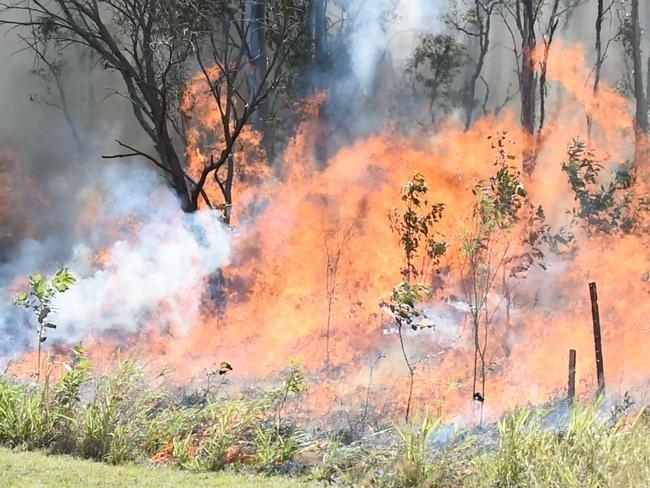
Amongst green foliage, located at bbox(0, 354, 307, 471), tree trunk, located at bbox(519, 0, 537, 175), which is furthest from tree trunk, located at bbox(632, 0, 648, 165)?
green foliage, located at bbox(0, 354, 307, 471)

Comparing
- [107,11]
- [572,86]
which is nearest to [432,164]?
[572,86]

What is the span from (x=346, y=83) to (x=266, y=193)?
192 centimetres

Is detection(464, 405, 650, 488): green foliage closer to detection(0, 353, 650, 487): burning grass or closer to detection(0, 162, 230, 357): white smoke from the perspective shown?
detection(0, 353, 650, 487): burning grass

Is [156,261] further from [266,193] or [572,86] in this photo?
[572,86]

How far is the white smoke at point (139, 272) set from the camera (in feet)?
32.8

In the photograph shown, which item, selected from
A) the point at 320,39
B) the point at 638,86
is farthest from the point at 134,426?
the point at 638,86

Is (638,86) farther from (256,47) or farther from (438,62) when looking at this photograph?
(256,47)

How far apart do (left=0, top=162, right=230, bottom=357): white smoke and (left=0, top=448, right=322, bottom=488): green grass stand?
4.63 m

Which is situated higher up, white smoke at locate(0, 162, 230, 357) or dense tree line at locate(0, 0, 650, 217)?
dense tree line at locate(0, 0, 650, 217)

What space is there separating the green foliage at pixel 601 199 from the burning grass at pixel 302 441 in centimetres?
352

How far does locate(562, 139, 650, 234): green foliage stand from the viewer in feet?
30.9

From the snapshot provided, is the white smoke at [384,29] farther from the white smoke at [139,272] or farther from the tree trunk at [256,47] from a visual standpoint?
the white smoke at [139,272]

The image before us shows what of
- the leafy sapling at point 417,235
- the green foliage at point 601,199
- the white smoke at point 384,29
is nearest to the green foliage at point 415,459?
the leafy sapling at point 417,235

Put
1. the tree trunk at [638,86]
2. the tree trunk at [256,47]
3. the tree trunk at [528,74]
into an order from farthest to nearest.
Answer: the tree trunk at [256,47], the tree trunk at [528,74], the tree trunk at [638,86]
